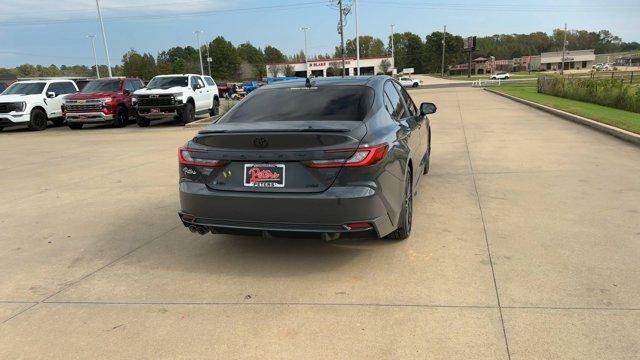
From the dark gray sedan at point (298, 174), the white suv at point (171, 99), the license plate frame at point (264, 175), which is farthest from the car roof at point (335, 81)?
the white suv at point (171, 99)

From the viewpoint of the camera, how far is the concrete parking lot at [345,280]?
3148 millimetres

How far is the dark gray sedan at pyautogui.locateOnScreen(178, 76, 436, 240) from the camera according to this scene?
3.74 meters

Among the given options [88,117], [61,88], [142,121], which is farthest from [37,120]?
[142,121]

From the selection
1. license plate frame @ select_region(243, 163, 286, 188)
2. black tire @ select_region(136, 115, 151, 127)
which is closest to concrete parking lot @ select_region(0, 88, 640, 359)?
license plate frame @ select_region(243, 163, 286, 188)

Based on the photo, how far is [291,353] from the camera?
304cm

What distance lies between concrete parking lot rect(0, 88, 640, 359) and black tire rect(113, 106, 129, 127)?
1145 centimetres

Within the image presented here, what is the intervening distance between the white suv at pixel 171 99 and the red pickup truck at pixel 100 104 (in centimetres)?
90

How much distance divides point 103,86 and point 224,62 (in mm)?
110300

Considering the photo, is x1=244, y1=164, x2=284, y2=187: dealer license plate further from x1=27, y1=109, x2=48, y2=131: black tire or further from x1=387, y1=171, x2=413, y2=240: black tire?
x1=27, y1=109, x2=48, y2=131: black tire

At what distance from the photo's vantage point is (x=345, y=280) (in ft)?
13.3

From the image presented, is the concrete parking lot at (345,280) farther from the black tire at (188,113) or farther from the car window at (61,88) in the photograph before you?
the car window at (61,88)

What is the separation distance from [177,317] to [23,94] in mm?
18495

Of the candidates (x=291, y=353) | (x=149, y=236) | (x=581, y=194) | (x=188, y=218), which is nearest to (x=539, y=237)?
(x=581, y=194)

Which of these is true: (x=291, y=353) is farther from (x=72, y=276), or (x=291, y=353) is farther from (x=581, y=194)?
(x=581, y=194)
